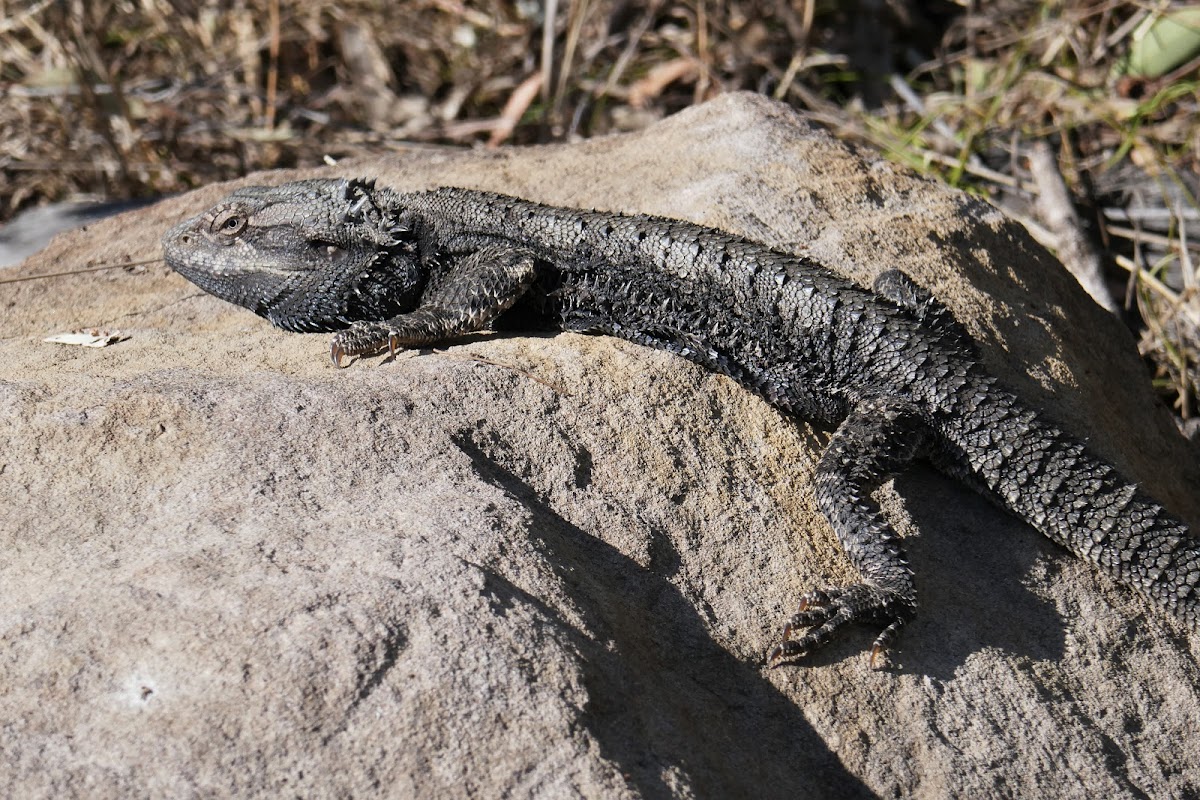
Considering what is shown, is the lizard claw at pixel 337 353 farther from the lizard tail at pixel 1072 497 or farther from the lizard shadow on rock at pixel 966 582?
the lizard tail at pixel 1072 497

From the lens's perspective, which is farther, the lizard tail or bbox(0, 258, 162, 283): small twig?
bbox(0, 258, 162, 283): small twig

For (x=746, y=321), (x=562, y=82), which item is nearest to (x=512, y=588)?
(x=746, y=321)

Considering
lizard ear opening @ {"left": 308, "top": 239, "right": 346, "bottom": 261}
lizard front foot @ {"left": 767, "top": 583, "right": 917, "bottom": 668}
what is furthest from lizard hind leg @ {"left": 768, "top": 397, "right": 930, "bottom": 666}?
lizard ear opening @ {"left": 308, "top": 239, "right": 346, "bottom": 261}

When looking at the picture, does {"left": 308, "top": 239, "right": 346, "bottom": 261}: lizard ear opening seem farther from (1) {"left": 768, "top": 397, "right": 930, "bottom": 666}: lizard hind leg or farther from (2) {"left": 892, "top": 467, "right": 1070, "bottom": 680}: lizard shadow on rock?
(2) {"left": 892, "top": 467, "right": 1070, "bottom": 680}: lizard shadow on rock

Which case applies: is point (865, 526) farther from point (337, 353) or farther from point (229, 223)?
point (229, 223)

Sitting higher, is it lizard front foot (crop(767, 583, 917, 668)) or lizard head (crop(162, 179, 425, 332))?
lizard front foot (crop(767, 583, 917, 668))

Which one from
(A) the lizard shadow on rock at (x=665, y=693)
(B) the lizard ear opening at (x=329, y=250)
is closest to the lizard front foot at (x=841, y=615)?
(A) the lizard shadow on rock at (x=665, y=693)
